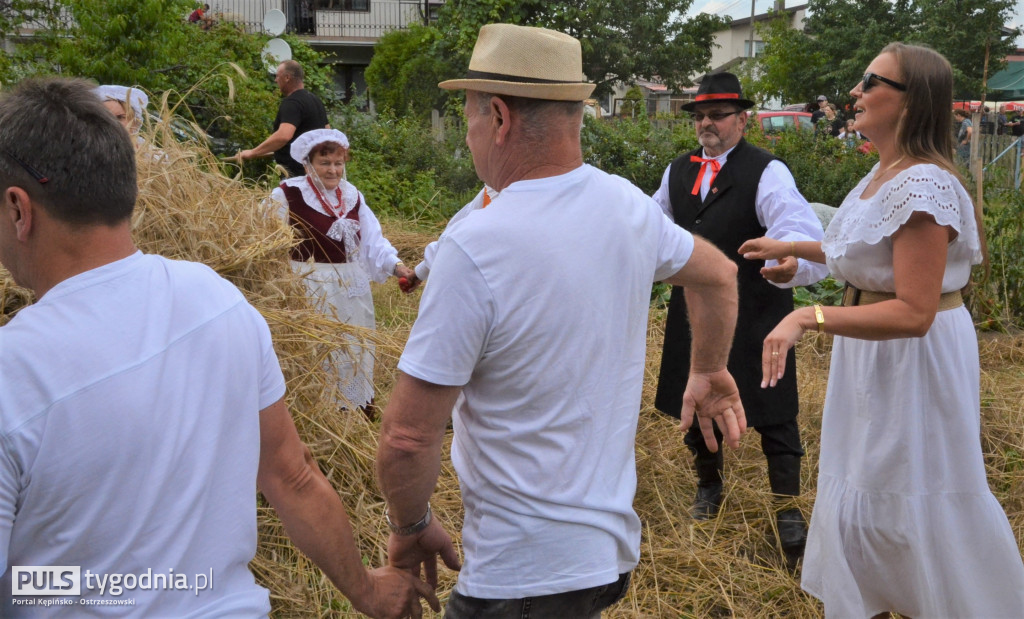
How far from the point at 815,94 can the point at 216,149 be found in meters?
24.3

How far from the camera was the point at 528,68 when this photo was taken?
6.04ft

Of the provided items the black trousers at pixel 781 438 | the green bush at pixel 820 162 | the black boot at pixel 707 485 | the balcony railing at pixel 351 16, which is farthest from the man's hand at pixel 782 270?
the balcony railing at pixel 351 16

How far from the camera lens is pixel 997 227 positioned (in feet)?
21.9

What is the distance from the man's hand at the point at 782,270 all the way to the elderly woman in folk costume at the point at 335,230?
191cm

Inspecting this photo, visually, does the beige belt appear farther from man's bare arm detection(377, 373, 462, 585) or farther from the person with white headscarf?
the person with white headscarf

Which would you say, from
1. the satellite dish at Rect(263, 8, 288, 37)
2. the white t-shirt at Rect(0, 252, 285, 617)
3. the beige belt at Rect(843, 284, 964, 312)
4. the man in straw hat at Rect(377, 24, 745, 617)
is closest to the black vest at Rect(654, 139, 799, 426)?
the beige belt at Rect(843, 284, 964, 312)

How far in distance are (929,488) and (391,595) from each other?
1600 mm

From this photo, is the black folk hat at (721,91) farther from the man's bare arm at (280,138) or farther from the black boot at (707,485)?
the man's bare arm at (280,138)

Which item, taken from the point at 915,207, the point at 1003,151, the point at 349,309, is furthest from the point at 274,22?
the point at 915,207

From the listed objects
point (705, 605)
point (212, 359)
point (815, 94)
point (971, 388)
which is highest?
point (815, 94)

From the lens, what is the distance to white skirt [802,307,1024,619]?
2.70m

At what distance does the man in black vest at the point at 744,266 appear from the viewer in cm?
388

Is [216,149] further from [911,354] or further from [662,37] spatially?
[662,37]

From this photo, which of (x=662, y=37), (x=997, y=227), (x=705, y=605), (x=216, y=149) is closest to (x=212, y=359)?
(x=705, y=605)
